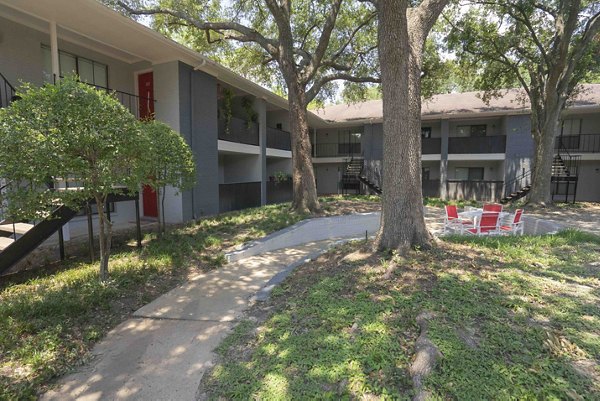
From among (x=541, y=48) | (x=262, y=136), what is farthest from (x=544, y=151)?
(x=262, y=136)

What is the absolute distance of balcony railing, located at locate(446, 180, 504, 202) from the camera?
1877 centimetres

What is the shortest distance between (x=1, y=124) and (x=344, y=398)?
475 centimetres

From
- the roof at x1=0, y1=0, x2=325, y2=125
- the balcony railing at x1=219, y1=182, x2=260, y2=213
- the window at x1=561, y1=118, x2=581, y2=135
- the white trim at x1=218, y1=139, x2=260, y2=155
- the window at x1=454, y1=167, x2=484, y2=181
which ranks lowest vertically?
the balcony railing at x1=219, y1=182, x2=260, y2=213

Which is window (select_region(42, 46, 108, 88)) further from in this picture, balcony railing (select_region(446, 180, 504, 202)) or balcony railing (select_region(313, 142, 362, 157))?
balcony railing (select_region(446, 180, 504, 202))

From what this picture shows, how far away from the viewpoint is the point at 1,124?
372 cm

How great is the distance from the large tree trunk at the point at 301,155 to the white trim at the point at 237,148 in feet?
10.1

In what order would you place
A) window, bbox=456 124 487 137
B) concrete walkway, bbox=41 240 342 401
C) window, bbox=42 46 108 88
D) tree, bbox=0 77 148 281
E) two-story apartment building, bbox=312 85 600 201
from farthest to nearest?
window, bbox=456 124 487 137
two-story apartment building, bbox=312 85 600 201
window, bbox=42 46 108 88
tree, bbox=0 77 148 281
concrete walkway, bbox=41 240 342 401

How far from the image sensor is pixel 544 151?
46.3 ft

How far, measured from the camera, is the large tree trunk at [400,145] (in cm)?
536

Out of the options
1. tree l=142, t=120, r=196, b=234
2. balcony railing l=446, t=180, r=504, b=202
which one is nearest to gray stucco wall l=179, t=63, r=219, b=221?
tree l=142, t=120, r=196, b=234

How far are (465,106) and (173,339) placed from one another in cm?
2152

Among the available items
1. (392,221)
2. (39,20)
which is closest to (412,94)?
(392,221)

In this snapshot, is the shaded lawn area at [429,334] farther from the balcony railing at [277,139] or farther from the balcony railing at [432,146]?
the balcony railing at [432,146]

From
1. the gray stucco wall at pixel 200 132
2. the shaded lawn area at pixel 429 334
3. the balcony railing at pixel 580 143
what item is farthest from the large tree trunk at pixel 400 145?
the balcony railing at pixel 580 143
